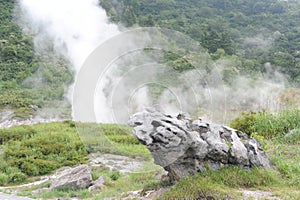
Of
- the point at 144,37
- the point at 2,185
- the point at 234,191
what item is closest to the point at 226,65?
the point at 144,37

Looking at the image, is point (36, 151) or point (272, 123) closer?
point (272, 123)

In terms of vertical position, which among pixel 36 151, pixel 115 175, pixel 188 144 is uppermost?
pixel 36 151

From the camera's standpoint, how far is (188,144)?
519 centimetres

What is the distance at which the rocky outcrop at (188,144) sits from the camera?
5.01 m

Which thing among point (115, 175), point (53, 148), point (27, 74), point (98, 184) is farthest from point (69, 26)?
point (98, 184)

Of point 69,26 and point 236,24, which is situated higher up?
point 236,24

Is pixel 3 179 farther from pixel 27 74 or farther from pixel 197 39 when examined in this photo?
pixel 197 39

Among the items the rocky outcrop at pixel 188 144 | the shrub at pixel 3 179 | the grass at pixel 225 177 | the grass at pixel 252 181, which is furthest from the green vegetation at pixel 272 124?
the shrub at pixel 3 179

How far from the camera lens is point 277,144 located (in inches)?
312

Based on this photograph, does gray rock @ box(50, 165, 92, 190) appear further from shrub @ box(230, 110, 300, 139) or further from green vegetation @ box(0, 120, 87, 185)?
shrub @ box(230, 110, 300, 139)

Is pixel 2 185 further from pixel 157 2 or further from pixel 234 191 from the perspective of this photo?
pixel 157 2

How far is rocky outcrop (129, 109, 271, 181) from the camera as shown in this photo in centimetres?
501

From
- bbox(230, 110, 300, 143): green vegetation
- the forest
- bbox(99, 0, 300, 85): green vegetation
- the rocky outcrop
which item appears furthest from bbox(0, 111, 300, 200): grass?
bbox(99, 0, 300, 85): green vegetation

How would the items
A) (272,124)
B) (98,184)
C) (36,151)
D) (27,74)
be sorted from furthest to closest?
Result: (27,74) → (36,151) → (272,124) → (98,184)
